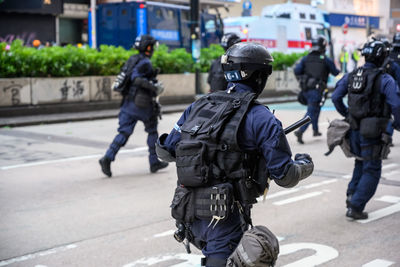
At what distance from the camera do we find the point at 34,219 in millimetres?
6566

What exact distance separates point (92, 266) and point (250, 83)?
224cm

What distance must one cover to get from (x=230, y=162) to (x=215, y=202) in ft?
0.75

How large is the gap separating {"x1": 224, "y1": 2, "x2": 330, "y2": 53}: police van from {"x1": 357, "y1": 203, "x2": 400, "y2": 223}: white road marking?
18.6 meters

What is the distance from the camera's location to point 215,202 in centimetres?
343

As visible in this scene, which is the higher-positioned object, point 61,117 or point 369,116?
point 369,116

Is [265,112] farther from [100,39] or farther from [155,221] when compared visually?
[100,39]

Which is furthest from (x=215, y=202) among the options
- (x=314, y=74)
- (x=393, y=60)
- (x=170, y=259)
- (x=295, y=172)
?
(x=314, y=74)

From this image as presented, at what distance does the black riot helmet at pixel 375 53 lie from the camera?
20.7ft

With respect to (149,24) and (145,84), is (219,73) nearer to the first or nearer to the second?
(145,84)

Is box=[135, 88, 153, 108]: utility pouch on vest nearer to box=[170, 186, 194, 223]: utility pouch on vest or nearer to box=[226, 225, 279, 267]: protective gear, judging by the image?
box=[170, 186, 194, 223]: utility pouch on vest

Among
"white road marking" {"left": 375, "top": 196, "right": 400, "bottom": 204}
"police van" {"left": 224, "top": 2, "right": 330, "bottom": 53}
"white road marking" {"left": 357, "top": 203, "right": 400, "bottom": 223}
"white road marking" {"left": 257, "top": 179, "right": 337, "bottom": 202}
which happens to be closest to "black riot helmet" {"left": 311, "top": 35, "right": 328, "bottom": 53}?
"white road marking" {"left": 257, "top": 179, "right": 337, "bottom": 202}

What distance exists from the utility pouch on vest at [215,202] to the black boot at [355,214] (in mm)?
3264

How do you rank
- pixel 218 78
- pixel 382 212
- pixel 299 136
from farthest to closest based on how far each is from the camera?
pixel 299 136, pixel 218 78, pixel 382 212

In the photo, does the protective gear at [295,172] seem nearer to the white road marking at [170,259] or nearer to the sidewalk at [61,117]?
the white road marking at [170,259]
